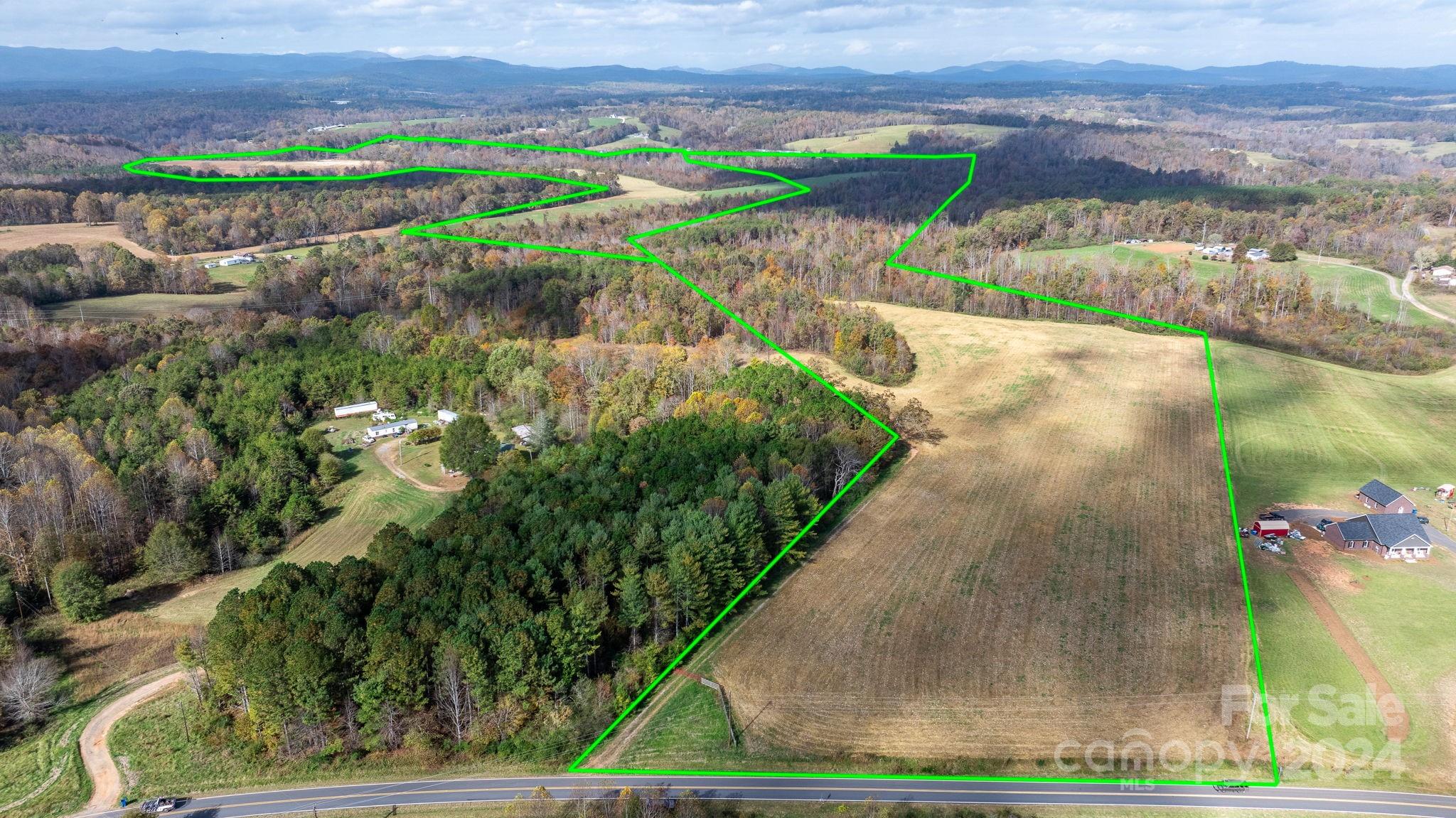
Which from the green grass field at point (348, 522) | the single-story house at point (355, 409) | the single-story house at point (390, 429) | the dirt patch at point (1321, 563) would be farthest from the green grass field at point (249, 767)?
the single-story house at point (355, 409)

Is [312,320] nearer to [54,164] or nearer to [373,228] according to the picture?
[373,228]

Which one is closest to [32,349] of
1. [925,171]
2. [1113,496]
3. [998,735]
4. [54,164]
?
[998,735]

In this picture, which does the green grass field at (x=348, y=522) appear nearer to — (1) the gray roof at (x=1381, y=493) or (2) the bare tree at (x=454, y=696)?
(2) the bare tree at (x=454, y=696)

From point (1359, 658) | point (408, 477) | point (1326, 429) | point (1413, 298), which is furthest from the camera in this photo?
point (1413, 298)

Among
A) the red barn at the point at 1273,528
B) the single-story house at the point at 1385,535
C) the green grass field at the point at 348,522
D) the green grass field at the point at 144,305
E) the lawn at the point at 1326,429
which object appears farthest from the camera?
the green grass field at the point at 144,305

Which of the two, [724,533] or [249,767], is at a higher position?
[724,533]

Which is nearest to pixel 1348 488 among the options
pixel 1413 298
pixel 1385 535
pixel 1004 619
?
pixel 1385 535

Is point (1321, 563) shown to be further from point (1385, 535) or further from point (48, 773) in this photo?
point (48, 773)

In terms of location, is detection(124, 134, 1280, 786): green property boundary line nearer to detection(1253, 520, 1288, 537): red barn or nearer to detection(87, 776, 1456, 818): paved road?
detection(87, 776, 1456, 818): paved road
